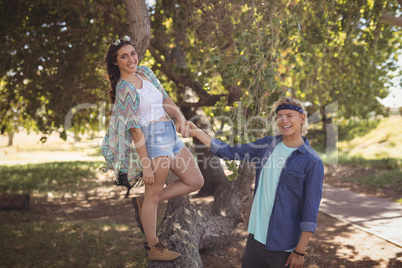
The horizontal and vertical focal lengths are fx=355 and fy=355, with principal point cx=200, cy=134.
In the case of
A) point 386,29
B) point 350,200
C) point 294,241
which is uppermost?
point 386,29

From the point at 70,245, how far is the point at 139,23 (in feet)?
10.9

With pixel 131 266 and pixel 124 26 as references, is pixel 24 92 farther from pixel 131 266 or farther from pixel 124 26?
pixel 131 266

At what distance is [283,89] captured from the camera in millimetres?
4152

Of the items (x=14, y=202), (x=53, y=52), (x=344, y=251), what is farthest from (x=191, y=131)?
(x=14, y=202)

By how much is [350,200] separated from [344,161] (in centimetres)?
537

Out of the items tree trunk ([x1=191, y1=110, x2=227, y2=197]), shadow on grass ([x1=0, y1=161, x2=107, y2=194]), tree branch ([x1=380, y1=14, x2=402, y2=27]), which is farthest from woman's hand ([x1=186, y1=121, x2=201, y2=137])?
shadow on grass ([x1=0, y1=161, x2=107, y2=194])

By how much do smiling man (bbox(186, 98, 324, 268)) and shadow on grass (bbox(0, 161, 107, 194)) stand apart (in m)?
8.02

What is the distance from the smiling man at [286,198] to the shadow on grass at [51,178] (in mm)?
8015

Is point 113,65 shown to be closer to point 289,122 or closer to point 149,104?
point 149,104

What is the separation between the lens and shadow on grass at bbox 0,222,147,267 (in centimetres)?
446

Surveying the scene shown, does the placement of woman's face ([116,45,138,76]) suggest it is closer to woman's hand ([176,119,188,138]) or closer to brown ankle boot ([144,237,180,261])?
woman's hand ([176,119,188,138])

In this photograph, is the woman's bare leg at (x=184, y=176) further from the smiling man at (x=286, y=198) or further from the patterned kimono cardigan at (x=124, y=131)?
the smiling man at (x=286, y=198)

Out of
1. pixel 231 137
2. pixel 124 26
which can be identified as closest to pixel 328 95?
pixel 124 26

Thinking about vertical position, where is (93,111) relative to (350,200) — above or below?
above
